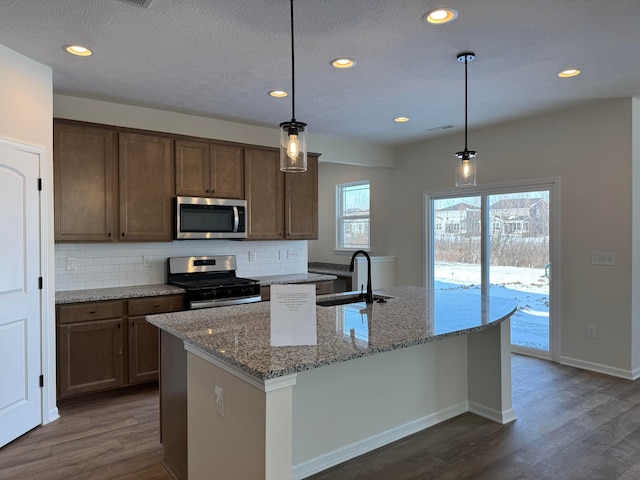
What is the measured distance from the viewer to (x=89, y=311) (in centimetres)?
358

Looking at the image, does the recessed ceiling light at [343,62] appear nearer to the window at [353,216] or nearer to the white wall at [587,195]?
the white wall at [587,195]

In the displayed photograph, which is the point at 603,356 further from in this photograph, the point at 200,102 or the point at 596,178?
the point at 200,102

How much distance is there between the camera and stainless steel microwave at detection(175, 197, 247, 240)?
4266 millimetres

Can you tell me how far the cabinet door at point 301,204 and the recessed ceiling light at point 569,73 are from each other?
2.78 m

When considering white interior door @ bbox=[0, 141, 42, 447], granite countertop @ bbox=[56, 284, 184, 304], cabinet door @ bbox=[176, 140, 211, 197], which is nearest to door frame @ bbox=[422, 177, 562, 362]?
cabinet door @ bbox=[176, 140, 211, 197]

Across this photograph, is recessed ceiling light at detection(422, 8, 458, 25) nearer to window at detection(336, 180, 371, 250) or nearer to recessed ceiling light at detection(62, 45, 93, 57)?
recessed ceiling light at detection(62, 45, 93, 57)

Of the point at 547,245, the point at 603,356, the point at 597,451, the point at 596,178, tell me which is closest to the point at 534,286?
the point at 547,245

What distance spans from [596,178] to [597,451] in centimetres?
267

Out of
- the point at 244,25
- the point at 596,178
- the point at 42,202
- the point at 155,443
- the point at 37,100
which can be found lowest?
the point at 155,443

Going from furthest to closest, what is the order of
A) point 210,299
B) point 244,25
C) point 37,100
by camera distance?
point 210,299, point 37,100, point 244,25

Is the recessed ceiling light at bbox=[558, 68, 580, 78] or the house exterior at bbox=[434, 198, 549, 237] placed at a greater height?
the recessed ceiling light at bbox=[558, 68, 580, 78]

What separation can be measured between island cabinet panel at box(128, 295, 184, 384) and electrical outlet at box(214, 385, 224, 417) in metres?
2.10

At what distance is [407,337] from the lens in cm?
209

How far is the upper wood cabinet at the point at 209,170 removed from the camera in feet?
14.2
